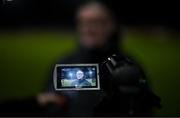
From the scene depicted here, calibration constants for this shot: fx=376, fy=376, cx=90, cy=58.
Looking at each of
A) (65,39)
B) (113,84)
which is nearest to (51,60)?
(65,39)

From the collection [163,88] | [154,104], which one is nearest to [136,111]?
[154,104]

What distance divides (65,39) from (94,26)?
13 cm

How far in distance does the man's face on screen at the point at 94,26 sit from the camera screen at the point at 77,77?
0.33 ft

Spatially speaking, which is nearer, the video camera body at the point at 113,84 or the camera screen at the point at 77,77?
the video camera body at the point at 113,84

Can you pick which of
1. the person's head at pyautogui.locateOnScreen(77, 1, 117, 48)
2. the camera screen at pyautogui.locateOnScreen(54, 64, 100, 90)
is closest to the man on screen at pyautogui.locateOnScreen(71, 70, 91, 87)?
the camera screen at pyautogui.locateOnScreen(54, 64, 100, 90)

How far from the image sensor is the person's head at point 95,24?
1500 mm

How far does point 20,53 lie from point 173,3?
0.68 metres

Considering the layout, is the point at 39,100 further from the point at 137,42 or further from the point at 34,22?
the point at 137,42

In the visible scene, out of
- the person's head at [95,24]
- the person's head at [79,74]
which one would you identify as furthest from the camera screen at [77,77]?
the person's head at [95,24]

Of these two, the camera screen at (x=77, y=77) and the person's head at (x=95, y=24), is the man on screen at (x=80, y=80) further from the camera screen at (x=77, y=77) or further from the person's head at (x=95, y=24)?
the person's head at (x=95, y=24)

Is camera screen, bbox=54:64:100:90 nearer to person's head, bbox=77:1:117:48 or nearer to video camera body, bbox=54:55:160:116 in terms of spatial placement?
video camera body, bbox=54:55:160:116

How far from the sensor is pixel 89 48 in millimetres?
1484

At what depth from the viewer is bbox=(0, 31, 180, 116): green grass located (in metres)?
1.55

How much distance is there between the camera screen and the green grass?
7 cm
